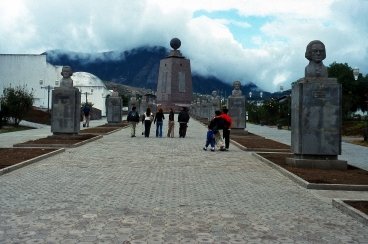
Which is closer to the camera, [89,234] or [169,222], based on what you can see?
[89,234]

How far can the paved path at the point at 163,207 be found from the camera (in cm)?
589

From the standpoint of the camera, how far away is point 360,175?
36.7ft

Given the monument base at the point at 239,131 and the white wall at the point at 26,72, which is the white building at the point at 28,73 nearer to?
the white wall at the point at 26,72

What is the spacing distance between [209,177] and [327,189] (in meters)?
2.49

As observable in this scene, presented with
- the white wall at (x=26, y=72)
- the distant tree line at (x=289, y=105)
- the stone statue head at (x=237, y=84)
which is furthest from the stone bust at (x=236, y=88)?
the white wall at (x=26, y=72)

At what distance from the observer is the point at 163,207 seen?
749 cm

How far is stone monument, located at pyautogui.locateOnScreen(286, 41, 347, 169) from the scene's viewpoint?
1255 cm

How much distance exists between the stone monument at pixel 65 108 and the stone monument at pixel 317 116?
10.8m

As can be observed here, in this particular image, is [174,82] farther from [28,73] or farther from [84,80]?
[28,73]

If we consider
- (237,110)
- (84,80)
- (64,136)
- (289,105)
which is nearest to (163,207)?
(64,136)

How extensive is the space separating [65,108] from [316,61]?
37.3ft

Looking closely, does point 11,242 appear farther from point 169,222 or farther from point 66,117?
point 66,117

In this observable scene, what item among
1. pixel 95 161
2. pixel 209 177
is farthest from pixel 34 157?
pixel 209 177

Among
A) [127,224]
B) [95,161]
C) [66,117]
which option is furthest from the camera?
[66,117]
